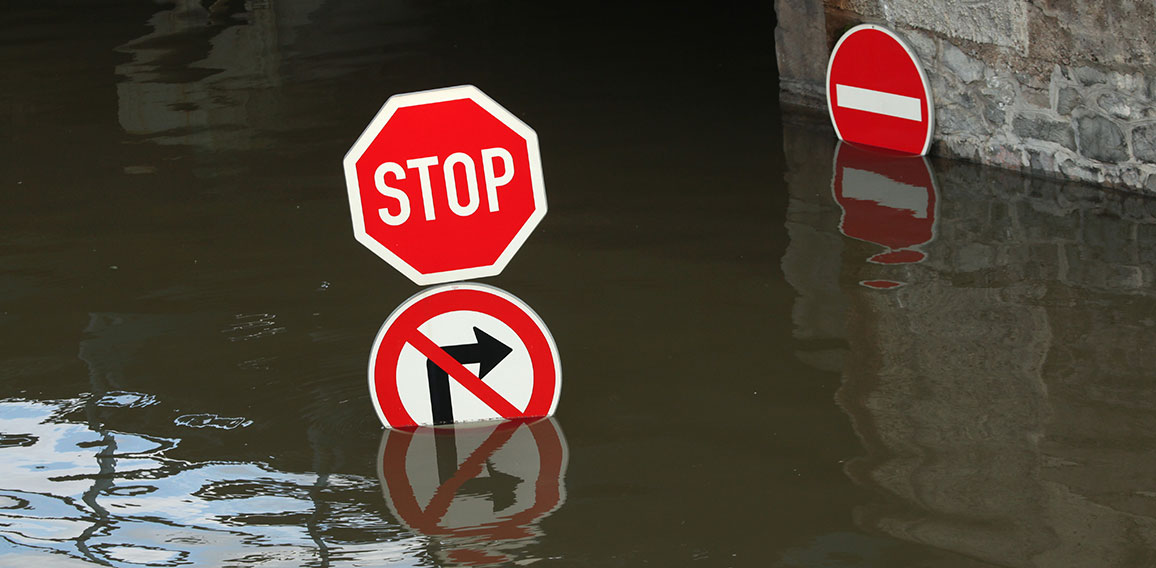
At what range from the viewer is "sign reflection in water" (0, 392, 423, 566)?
3.45 meters

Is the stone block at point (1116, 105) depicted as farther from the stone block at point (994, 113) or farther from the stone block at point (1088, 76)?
the stone block at point (994, 113)

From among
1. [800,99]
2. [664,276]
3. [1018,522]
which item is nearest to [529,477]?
[1018,522]

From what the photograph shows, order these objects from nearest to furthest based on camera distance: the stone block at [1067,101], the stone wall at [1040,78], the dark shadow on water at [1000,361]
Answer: the dark shadow on water at [1000,361] < the stone wall at [1040,78] < the stone block at [1067,101]

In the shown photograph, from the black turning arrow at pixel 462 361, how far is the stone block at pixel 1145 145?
11.0 ft

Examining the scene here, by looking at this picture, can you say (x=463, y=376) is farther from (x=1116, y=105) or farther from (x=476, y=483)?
(x=1116, y=105)

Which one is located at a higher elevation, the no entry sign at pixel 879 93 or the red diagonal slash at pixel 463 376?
the no entry sign at pixel 879 93

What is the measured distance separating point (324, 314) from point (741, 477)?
2.00 m

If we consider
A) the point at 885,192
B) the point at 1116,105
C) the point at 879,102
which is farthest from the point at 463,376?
the point at 879,102

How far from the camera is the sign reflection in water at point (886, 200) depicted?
5.47 meters

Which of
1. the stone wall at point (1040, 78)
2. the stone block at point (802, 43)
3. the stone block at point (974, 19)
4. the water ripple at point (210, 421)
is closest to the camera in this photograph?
the water ripple at point (210, 421)

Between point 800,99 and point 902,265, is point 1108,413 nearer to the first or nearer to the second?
point 902,265

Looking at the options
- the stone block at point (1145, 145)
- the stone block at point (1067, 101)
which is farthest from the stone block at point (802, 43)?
the stone block at point (1145, 145)

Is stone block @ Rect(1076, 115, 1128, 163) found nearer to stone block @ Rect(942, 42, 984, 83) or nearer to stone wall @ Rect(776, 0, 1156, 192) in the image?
stone wall @ Rect(776, 0, 1156, 192)

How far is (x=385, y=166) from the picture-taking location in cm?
346
